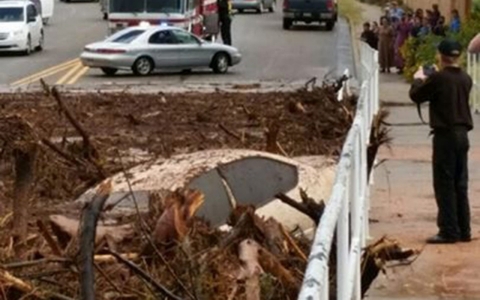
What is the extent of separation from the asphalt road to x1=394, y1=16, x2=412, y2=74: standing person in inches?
81.4

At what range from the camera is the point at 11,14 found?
5181 centimetres

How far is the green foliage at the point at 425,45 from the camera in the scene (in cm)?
3438

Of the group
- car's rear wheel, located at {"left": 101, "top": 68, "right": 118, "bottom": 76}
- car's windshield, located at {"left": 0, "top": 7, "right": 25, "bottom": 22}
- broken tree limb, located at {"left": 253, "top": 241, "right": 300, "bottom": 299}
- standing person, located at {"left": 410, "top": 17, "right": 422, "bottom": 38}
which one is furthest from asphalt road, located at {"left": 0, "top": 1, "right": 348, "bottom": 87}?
broken tree limb, located at {"left": 253, "top": 241, "right": 300, "bottom": 299}

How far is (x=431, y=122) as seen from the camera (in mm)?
13578

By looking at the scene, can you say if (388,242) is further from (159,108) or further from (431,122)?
(159,108)

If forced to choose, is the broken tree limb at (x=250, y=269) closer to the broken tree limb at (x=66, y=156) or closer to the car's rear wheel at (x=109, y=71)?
the broken tree limb at (x=66, y=156)

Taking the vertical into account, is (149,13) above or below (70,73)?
above

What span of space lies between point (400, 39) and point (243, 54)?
10.2m

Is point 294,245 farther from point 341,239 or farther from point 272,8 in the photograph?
point 272,8

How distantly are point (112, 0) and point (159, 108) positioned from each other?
18.1 m

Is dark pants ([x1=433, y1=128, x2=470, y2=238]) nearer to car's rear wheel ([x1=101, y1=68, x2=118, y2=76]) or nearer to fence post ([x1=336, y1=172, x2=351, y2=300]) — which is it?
fence post ([x1=336, y1=172, x2=351, y2=300])

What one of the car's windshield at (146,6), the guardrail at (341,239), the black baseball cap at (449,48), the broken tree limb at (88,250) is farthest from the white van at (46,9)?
the broken tree limb at (88,250)

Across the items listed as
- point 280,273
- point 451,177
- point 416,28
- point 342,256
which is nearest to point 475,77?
point 416,28

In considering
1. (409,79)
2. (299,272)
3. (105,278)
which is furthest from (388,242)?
(409,79)
